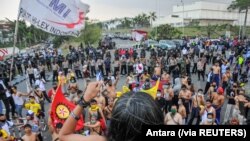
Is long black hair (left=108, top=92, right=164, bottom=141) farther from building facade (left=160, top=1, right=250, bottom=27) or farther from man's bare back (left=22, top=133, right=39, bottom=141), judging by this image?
building facade (left=160, top=1, right=250, bottom=27)

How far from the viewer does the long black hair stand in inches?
60.9

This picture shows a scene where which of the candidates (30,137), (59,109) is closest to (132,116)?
(59,109)

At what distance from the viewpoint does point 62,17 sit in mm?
8594

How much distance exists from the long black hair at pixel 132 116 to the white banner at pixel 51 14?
720 cm

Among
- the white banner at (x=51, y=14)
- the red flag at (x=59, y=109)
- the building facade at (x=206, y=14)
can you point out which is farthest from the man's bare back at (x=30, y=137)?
the building facade at (x=206, y=14)

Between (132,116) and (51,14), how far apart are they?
24.3ft

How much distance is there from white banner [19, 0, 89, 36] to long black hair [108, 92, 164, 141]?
7.20 meters

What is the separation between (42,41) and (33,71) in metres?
46.1

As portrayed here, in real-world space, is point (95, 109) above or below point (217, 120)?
above

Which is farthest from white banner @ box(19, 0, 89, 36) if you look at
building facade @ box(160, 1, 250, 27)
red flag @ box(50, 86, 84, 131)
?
building facade @ box(160, 1, 250, 27)

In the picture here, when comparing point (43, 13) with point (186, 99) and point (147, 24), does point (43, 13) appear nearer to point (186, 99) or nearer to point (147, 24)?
point (186, 99)

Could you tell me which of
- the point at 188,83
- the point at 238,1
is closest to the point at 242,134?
the point at 188,83

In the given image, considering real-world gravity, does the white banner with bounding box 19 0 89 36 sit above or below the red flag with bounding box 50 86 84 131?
above

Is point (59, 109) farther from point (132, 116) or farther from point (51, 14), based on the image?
point (132, 116)
